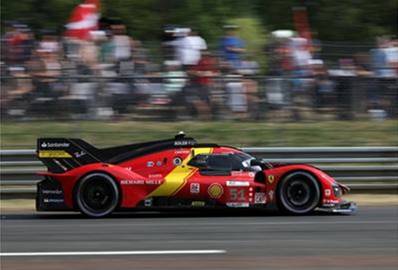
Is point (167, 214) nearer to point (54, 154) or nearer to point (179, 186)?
point (179, 186)

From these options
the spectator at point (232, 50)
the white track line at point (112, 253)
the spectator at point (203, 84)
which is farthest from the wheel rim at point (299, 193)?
the spectator at point (232, 50)

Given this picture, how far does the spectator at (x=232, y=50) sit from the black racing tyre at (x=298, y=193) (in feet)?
13.6

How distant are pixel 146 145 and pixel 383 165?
184 inches

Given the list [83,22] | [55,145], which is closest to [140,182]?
[55,145]

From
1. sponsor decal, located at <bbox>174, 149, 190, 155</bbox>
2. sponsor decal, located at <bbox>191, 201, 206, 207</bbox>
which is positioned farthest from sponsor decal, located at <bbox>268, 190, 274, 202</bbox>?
sponsor decal, located at <bbox>174, 149, 190, 155</bbox>

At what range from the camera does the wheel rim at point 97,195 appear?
11.1 m

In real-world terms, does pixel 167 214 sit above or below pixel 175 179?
below

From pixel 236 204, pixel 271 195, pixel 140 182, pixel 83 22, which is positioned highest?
pixel 83 22

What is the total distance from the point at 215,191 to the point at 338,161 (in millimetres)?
3448

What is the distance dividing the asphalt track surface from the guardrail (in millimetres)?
1866

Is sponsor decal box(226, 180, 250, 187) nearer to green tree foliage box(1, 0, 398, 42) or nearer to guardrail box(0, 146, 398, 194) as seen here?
guardrail box(0, 146, 398, 194)

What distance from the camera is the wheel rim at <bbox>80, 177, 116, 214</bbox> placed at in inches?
437

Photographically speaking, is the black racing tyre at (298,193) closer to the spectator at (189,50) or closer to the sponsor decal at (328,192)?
the sponsor decal at (328,192)

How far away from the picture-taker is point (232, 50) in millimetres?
15086
